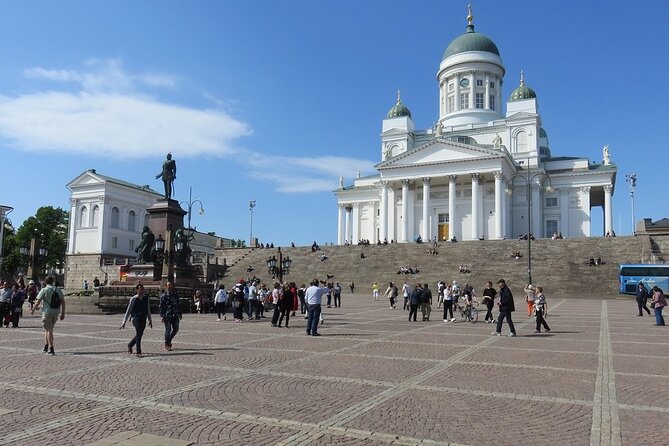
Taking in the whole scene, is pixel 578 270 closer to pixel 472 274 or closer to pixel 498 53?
pixel 472 274

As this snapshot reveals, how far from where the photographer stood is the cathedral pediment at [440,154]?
208ft

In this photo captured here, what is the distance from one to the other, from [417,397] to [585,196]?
67.2 m

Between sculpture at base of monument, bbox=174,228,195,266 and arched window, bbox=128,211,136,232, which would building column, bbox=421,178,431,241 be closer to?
arched window, bbox=128,211,136,232

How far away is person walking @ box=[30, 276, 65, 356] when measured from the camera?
11375 millimetres

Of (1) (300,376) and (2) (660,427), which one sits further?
(1) (300,376)

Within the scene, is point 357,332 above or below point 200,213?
below

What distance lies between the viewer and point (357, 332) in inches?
663

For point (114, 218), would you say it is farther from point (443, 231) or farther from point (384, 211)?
point (443, 231)

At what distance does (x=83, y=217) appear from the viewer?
2992 inches

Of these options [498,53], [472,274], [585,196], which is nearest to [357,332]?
[472,274]

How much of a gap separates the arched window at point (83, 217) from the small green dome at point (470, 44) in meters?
57.0

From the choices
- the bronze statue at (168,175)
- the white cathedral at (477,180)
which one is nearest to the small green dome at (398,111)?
the white cathedral at (477,180)

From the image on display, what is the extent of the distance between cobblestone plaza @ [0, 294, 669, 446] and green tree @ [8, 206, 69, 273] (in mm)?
70549

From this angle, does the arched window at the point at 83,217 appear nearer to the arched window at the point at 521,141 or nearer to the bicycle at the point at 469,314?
the arched window at the point at 521,141
